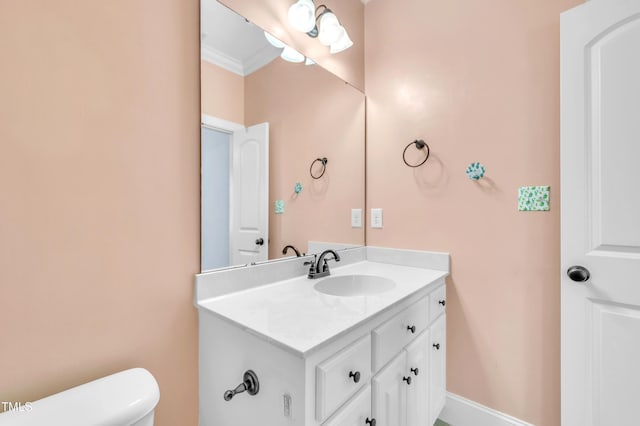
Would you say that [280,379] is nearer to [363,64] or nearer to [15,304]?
[15,304]

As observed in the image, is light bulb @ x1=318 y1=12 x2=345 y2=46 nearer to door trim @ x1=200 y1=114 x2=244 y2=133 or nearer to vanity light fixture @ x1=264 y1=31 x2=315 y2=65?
vanity light fixture @ x1=264 y1=31 x2=315 y2=65

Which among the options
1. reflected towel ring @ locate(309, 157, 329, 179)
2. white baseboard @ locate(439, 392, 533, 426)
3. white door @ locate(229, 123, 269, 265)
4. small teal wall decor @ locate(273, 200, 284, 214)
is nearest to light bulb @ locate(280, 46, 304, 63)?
white door @ locate(229, 123, 269, 265)

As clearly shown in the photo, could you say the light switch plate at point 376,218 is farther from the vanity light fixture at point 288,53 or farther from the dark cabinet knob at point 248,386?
the dark cabinet knob at point 248,386

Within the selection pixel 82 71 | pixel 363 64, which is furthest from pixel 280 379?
pixel 363 64

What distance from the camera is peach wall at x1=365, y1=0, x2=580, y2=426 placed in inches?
49.6

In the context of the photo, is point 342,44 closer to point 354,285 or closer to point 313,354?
point 354,285

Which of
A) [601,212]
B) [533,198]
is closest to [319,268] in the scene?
[533,198]

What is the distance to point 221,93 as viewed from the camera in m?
1.13

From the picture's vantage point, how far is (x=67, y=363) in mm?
774

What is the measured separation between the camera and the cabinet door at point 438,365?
4.41 ft

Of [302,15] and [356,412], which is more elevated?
[302,15]

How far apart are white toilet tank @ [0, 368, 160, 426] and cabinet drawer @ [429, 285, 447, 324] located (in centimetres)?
116

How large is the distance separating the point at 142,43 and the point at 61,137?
0.40 metres

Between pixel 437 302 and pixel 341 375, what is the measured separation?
0.85 m
